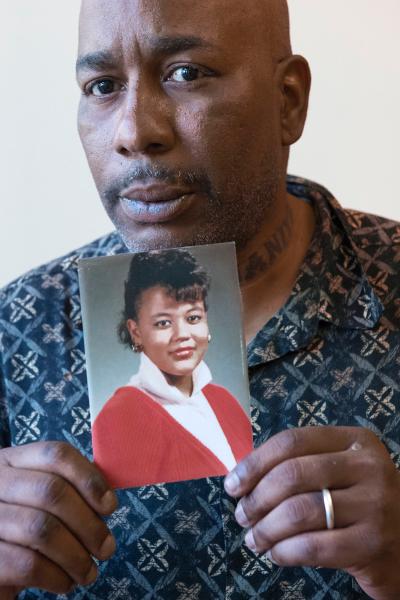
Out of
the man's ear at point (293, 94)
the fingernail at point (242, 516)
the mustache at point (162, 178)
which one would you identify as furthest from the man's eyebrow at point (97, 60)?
the fingernail at point (242, 516)

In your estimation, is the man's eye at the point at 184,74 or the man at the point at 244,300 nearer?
the man at the point at 244,300

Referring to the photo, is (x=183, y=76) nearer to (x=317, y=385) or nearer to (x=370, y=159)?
(x=317, y=385)

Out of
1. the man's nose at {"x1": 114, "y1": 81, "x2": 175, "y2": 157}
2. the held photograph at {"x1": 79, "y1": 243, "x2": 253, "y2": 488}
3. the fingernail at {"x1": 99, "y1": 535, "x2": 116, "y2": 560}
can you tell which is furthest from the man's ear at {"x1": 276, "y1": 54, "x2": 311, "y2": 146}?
the fingernail at {"x1": 99, "y1": 535, "x2": 116, "y2": 560}

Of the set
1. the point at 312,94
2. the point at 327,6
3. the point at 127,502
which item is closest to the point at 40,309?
the point at 127,502

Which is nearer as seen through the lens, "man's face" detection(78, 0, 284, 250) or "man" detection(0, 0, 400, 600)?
"man" detection(0, 0, 400, 600)

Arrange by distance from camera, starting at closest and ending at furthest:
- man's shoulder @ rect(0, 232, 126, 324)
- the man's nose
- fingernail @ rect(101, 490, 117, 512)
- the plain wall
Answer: fingernail @ rect(101, 490, 117, 512) → the man's nose → man's shoulder @ rect(0, 232, 126, 324) → the plain wall

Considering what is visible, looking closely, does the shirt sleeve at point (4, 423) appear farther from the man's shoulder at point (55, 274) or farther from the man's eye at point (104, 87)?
the man's eye at point (104, 87)

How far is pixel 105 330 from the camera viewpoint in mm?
905

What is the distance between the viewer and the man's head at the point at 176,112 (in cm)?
109

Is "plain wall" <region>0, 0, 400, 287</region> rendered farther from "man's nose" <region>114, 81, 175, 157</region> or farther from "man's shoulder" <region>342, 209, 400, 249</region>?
"man's nose" <region>114, 81, 175, 157</region>

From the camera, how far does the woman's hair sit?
0.90 m

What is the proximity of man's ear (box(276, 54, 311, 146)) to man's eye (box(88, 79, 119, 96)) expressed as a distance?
0.80 ft

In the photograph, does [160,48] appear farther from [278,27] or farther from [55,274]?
[55,274]

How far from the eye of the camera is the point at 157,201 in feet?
3.61
